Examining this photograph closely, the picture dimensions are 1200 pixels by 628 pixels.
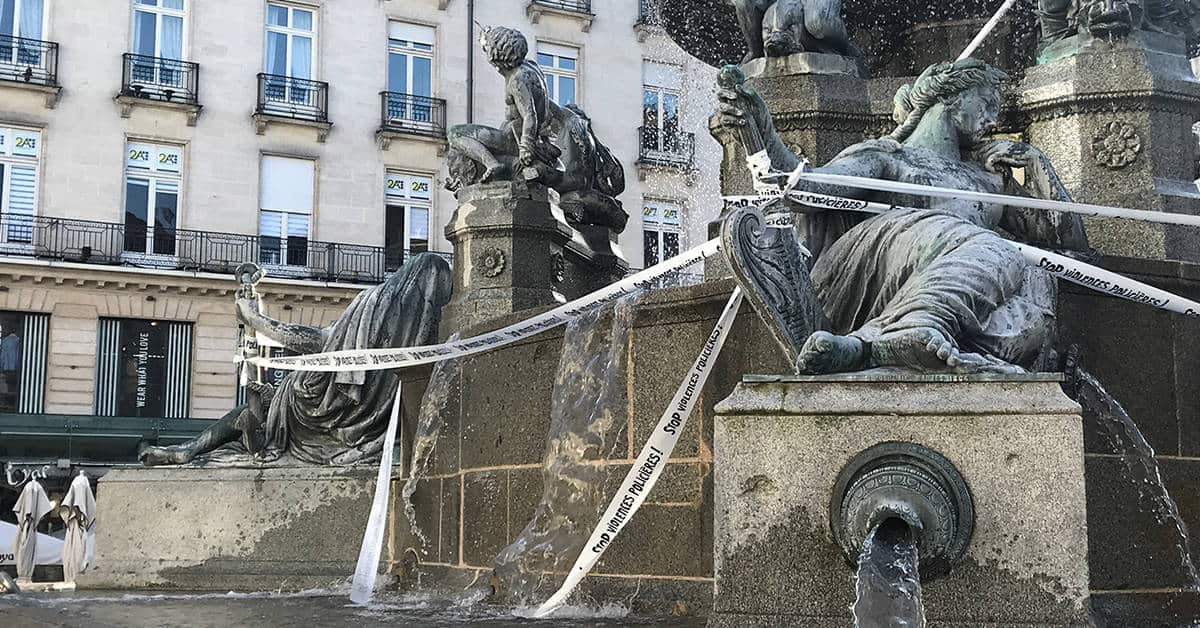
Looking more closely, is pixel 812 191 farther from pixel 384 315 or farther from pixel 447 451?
pixel 384 315

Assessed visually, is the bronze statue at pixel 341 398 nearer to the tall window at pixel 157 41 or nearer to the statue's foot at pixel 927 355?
the statue's foot at pixel 927 355

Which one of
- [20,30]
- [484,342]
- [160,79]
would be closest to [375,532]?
[484,342]

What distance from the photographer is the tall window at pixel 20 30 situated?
3200cm

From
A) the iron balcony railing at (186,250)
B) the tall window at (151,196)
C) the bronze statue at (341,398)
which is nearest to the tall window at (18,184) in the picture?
the iron balcony railing at (186,250)

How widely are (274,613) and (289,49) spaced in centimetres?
3012

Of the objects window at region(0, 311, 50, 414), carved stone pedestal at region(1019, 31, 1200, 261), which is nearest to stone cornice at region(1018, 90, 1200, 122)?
carved stone pedestal at region(1019, 31, 1200, 261)

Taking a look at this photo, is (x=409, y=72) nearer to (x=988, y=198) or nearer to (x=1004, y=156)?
(x=1004, y=156)

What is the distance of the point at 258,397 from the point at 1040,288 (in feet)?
19.6

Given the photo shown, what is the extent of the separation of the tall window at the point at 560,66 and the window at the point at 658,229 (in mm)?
4856

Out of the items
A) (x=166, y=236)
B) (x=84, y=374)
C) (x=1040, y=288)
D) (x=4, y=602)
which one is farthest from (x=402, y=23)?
(x=1040, y=288)

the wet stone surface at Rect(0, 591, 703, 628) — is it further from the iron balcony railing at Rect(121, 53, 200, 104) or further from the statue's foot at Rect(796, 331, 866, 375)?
the iron balcony railing at Rect(121, 53, 200, 104)

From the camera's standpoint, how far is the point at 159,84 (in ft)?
109

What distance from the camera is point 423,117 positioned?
35688mm

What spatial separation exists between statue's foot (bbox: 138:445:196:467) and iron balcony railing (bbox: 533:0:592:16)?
27925 millimetres
